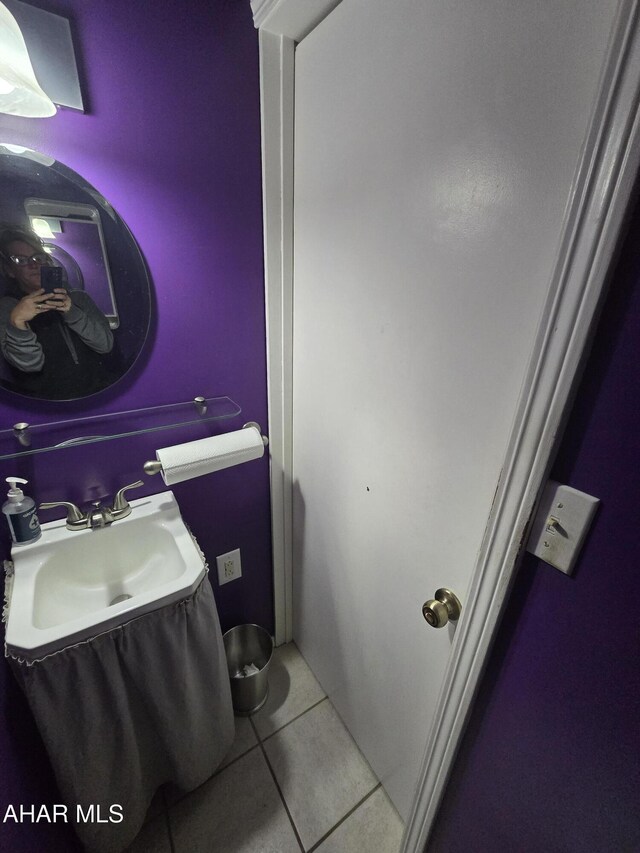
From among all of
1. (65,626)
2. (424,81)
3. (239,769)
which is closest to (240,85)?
(424,81)

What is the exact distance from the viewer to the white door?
490 millimetres

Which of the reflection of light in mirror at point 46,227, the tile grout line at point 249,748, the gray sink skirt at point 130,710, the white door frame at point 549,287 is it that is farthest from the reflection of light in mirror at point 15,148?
the tile grout line at point 249,748

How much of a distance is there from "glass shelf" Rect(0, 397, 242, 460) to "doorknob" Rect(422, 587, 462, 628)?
2.47 feet

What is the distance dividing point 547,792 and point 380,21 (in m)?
1.40

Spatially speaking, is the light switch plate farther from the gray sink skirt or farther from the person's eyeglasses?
the person's eyeglasses

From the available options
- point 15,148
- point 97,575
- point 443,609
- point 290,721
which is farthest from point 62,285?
point 290,721

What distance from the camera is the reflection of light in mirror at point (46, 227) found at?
0.76 metres

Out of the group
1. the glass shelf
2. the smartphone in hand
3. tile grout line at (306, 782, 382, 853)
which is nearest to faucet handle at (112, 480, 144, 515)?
the glass shelf

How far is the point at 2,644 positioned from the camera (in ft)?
2.64

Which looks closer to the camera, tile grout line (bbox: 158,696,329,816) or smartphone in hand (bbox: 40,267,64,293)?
Result: smartphone in hand (bbox: 40,267,64,293)

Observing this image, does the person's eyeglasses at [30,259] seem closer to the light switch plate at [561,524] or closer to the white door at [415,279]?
the white door at [415,279]

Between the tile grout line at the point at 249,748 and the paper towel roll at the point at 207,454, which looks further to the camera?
the tile grout line at the point at 249,748

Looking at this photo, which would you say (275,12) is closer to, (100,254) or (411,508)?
(100,254)

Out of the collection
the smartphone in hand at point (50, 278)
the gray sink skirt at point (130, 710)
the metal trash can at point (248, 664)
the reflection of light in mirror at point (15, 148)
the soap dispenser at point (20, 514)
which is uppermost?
the reflection of light in mirror at point (15, 148)
